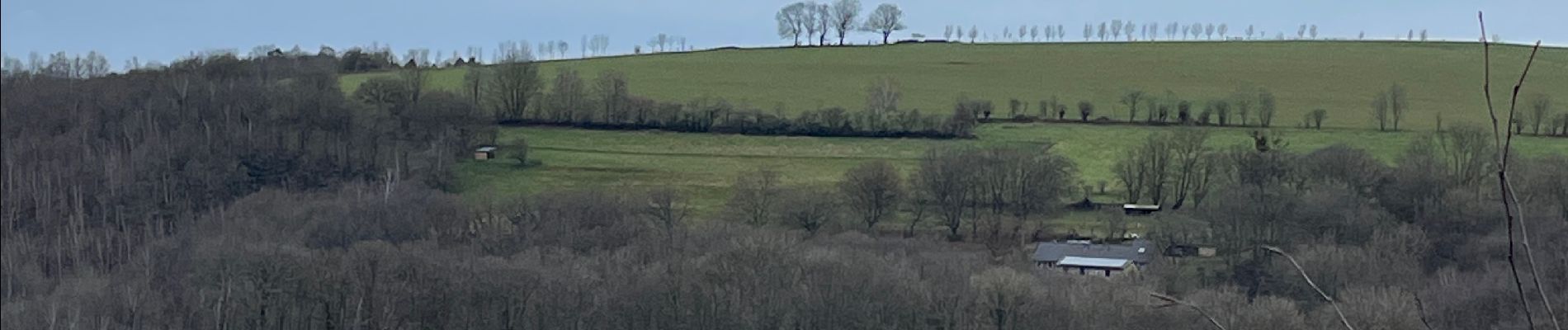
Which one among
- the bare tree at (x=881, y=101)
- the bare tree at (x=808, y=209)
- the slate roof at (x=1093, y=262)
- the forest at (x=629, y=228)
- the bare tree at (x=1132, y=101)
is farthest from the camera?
the bare tree at (x=1132, y=101)

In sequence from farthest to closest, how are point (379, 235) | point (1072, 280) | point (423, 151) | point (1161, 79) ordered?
1. point (1161, 79)
2. point (423, 151)
3. point (379, 235)
4. point (1072, 280)

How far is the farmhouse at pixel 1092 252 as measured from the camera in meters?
42.0

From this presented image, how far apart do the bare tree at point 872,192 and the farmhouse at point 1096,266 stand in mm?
6391

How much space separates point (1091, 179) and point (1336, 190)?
353 inches

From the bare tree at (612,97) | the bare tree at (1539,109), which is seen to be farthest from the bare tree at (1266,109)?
the bare tree at (612,97)

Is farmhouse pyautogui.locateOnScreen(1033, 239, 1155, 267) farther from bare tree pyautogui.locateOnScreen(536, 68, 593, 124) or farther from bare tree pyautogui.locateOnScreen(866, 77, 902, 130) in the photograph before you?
bare tree pyautogui.locateOnScreen(536, 68, 593, 124)

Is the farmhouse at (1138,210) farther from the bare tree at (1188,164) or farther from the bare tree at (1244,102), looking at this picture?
the bare tree at (1244,102)

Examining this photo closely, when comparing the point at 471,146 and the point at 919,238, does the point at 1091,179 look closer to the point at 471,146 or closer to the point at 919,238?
the point at 919,238

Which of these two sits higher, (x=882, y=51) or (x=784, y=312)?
(x=882, y=51)

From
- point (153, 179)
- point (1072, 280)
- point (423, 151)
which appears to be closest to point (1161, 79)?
point (423, 151)

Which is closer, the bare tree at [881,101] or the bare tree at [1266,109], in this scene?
the bare tree at [1266,109]

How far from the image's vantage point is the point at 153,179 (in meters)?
45.6

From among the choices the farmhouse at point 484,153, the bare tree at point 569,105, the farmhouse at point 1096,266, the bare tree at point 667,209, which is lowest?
the farmhouse at point 1096,266

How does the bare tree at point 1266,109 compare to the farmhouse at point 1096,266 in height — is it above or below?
above
